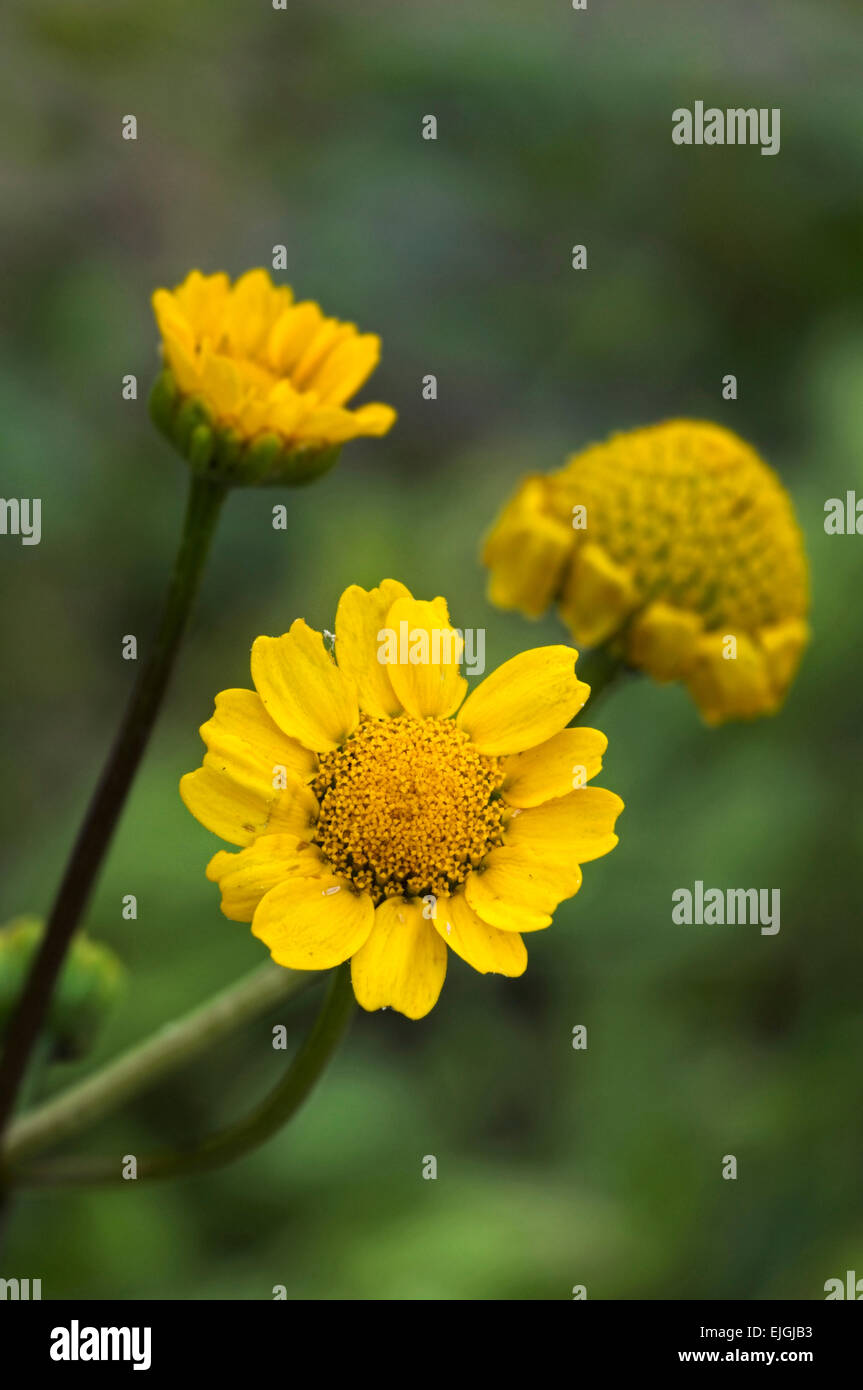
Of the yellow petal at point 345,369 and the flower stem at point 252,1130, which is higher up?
the yellow petal at point 345,369

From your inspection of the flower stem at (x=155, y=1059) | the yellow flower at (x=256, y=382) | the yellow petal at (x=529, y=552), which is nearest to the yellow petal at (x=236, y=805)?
the flower stem at (x=155, y=1059)

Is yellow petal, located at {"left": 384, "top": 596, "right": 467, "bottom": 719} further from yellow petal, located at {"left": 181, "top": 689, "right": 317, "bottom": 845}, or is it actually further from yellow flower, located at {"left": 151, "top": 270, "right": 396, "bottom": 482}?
yellow flower, located at {"left": 151, "top": 270, "right": 396, "bottom": 482}

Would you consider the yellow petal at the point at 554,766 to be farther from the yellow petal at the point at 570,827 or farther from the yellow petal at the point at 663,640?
the yellow petal at the point at 663,640

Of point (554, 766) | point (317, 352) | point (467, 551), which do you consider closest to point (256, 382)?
point (317, 352)

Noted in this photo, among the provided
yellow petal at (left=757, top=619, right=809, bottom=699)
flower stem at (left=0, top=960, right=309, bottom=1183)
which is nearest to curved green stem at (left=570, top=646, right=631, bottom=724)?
yellow petal at (left=757, top=619, right=809, bottom=699)

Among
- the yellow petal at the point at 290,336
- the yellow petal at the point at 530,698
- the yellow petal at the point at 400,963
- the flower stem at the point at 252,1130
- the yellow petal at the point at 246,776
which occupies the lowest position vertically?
the flower stem at the point at 252,1130

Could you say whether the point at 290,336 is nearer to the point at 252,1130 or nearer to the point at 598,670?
the point at 598,670

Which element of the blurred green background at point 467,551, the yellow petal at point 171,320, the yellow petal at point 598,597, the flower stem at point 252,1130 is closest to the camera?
the flower stem at point 252,1130
